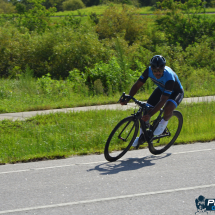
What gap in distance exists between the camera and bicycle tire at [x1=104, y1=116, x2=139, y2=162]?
20.3 feet

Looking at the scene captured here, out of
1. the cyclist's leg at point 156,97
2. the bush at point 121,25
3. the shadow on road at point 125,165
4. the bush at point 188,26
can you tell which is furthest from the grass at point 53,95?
the bush at point 121,25

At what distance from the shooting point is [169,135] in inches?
276

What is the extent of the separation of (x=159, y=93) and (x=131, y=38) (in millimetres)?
25401

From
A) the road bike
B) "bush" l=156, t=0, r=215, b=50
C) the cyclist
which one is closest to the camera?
the cyclist

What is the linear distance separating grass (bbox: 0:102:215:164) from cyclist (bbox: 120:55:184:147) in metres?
1.69

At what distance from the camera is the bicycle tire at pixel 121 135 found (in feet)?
20.3

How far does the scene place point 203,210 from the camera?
4.38 m

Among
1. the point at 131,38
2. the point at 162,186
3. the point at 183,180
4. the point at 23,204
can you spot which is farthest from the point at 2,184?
the point at 131,38

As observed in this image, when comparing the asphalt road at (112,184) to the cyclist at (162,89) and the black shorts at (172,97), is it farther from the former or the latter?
the black shorts at (172,97)

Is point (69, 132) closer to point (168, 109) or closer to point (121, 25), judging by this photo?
point (168, 109)

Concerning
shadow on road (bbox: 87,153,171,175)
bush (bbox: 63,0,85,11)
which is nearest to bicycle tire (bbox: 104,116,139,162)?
shadow on road (bbox: 87,153,171,175)

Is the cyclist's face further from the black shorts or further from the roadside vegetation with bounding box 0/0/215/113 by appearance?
the roadside vegetation with bounding box 0/0/215/113

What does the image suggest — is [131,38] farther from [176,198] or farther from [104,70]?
[176,198]

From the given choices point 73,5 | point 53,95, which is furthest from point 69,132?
point 73,5
